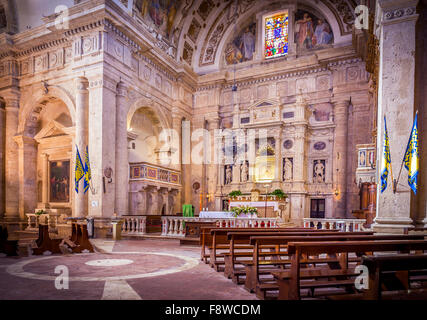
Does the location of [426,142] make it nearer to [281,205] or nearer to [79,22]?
[281,205]

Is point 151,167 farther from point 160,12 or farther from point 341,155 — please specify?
point 341,155

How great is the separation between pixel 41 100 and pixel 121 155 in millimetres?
5804

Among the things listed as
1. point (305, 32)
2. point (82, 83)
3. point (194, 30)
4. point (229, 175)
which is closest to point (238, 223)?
point (229, 175)

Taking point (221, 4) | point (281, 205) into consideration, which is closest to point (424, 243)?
point (281, 205)

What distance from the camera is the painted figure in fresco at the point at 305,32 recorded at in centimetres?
1991

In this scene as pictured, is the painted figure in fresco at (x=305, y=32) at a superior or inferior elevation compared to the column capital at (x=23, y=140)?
superior

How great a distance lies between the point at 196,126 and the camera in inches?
854

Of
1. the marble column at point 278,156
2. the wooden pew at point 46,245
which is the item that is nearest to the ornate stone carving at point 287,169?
the marble column at point 278,156

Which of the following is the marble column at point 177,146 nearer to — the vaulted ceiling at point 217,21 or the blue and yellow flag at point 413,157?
the vaulted ceiling at point 217,21

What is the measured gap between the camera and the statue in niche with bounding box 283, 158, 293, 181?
19.1 meters

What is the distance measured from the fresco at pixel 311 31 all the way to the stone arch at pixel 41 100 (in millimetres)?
14012

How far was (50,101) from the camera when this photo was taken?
17.0 m

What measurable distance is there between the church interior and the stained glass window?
9 cm
